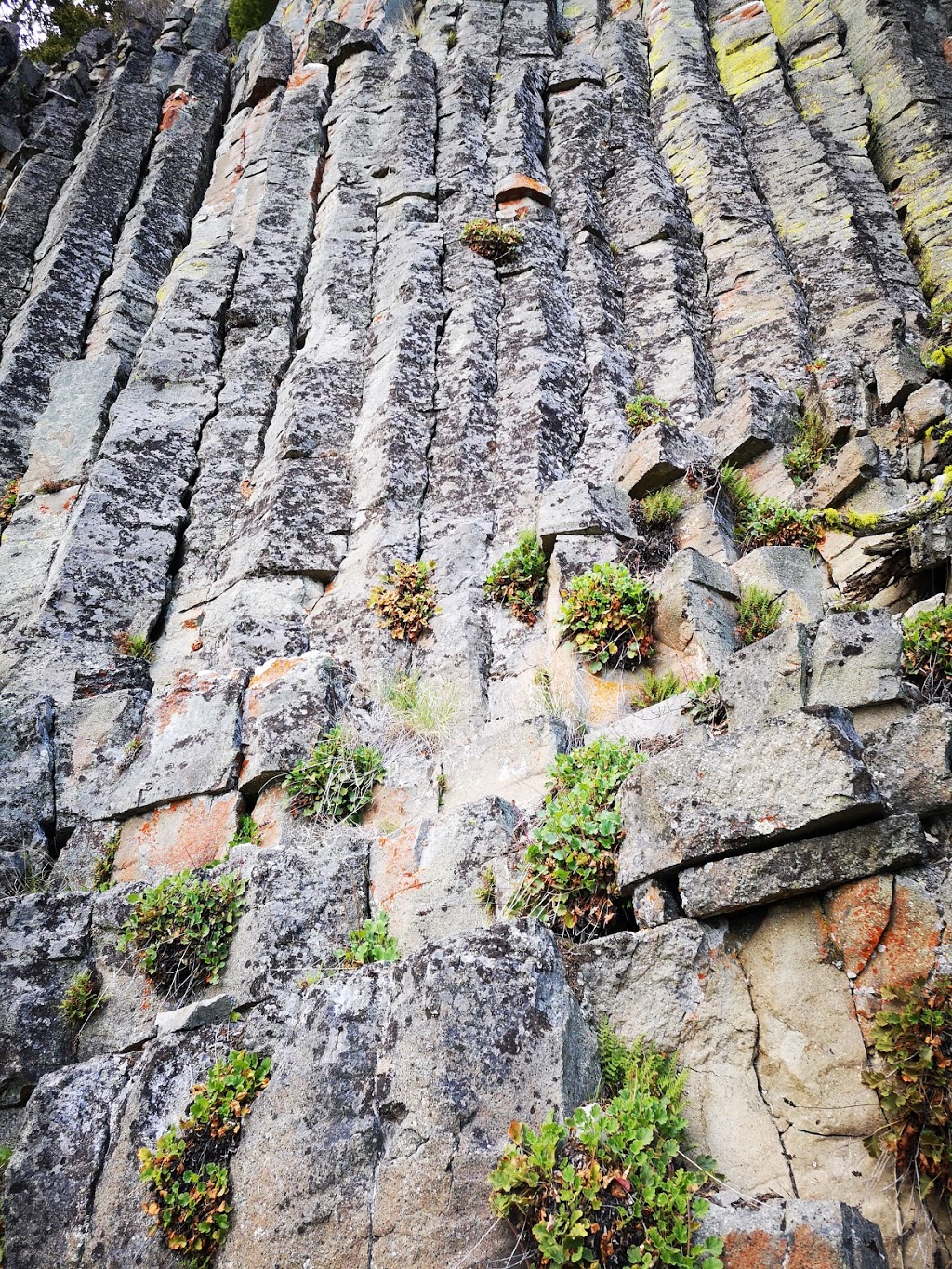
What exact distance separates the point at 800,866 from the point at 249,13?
70.5 ft

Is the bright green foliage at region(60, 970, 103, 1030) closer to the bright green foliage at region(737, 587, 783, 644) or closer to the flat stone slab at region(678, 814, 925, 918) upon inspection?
the flat stone slab at region(678, 814, 925, 918)

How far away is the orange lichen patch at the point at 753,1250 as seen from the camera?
291 centimetres

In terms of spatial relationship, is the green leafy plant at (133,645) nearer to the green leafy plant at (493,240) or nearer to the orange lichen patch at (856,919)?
the green leafy plant at (493,240)

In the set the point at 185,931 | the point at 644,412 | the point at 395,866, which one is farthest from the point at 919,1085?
the point at 644,412

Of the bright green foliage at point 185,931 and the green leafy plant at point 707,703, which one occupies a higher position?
the green leafy plant at point 707,703

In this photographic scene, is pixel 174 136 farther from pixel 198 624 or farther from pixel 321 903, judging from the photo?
pixel 321 903

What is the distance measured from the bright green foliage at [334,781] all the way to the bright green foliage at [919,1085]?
3.45m

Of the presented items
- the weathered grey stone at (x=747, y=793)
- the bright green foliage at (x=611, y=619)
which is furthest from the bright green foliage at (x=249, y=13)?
the weathered grey stone at (x=747, y=793)

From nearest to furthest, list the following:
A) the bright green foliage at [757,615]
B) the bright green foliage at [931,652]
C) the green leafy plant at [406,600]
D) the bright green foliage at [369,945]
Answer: the bright green foliage at [369,945]
the bright green foliage at [931,652]
the bright green foliage at [757,615]
the green leafy plant at [406,600]

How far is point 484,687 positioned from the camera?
675 cm

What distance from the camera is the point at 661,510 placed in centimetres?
718

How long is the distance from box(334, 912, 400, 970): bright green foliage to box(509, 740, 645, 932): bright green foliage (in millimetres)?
738

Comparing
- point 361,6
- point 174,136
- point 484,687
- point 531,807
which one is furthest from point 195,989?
point 361,6

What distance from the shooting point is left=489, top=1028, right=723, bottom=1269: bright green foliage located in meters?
2.99
